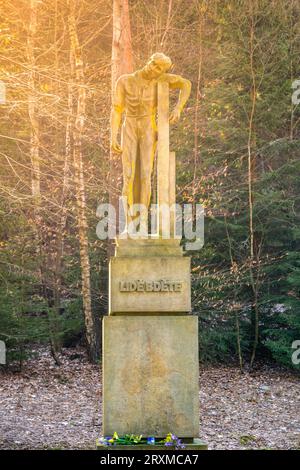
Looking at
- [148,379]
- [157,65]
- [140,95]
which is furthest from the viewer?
[140,95]

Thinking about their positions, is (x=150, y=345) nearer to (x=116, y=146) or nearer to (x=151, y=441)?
(x=151, y=441)

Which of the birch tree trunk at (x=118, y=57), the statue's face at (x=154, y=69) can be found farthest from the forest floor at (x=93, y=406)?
the statue's face at (x=154, y=69)

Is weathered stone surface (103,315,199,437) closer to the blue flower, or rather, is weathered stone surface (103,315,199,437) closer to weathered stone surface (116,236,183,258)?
the blue flower

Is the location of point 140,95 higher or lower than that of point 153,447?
higher

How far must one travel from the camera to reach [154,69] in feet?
29.0

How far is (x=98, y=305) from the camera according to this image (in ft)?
55.4

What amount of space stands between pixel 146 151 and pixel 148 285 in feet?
5.37

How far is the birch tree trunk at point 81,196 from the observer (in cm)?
1565

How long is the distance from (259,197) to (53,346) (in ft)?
17.7

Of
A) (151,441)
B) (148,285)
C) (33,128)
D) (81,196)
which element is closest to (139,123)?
(148,285)

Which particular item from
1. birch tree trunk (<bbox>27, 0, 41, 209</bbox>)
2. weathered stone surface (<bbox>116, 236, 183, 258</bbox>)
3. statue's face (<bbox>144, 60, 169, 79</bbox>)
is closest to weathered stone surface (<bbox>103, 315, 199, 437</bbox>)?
weathered stone surface (<bbox>116, 236, 183, 258</bbox>)

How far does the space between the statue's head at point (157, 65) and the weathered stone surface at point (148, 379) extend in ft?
8.95
